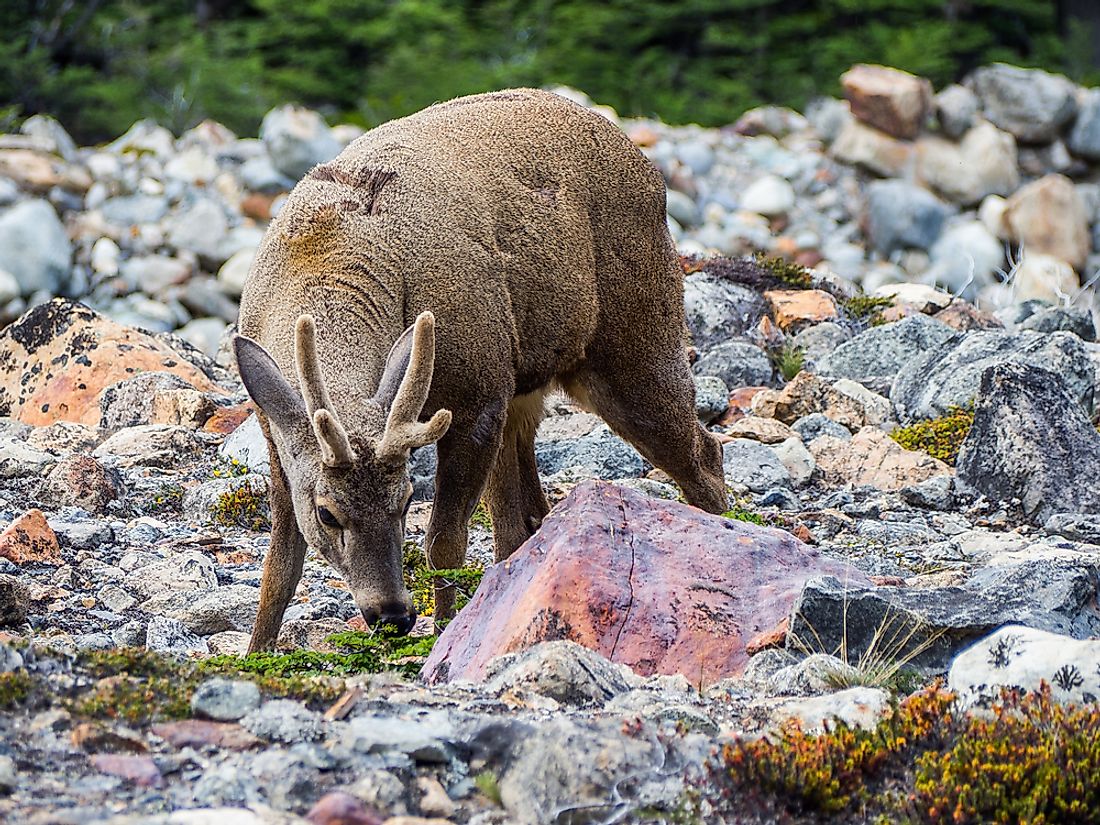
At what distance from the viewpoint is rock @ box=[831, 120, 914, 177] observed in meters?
26.2

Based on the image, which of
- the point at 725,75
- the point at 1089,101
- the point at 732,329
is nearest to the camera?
the point at 732,329

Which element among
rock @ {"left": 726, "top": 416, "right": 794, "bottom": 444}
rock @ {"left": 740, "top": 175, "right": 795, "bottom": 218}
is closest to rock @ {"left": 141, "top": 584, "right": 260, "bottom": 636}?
rock @ {"left": 726, "top": 416, "right": 794, "bottom": 444}

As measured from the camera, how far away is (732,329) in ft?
43.4

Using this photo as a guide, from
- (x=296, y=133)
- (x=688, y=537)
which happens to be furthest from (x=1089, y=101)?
(x=688, y=537)

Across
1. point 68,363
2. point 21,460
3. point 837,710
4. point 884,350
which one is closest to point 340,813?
point 837,710

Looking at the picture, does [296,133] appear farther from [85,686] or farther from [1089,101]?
[85,686]

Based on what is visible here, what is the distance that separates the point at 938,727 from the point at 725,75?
2989 cm

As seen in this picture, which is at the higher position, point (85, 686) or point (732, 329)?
point (85, 686)

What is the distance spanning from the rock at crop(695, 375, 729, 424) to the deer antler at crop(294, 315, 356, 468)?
5.25m

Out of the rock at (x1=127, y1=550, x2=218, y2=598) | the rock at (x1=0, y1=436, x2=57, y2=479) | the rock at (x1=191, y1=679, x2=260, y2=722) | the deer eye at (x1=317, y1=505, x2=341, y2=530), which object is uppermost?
the rock at (x1=191, y1=679, x2=260, y2=722)

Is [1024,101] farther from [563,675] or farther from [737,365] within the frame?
[563,675]

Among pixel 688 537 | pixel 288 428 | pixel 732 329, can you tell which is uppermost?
pixel 288 428

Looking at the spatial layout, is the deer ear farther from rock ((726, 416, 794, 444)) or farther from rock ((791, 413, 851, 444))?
rock ((791, 413, 851, 444))

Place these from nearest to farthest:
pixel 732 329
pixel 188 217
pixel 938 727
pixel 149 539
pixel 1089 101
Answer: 1. pixel 938 727
2. pixel 149 539
3. pixel 732 329
4. pixel 188 217
5. pixel 1089 101
